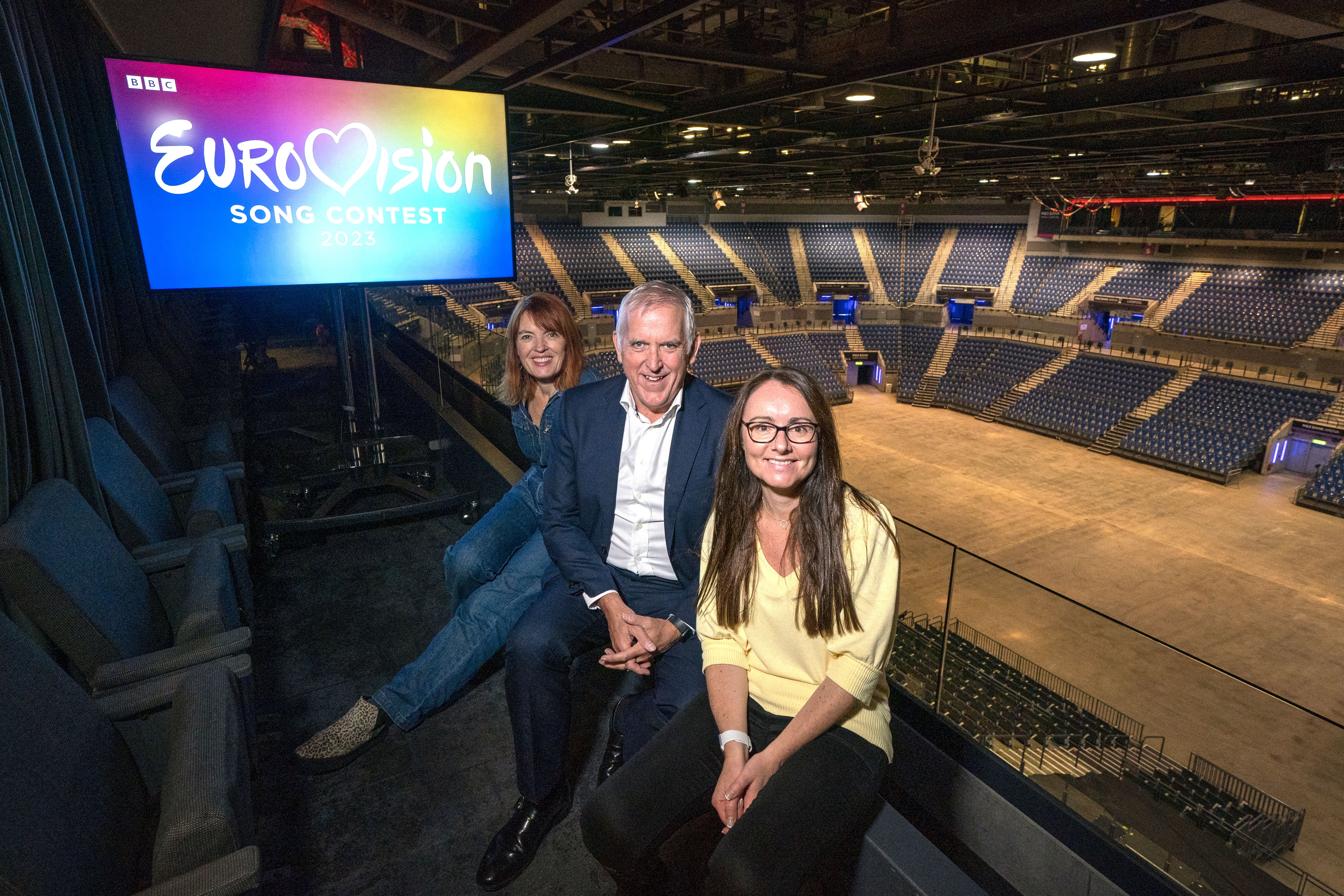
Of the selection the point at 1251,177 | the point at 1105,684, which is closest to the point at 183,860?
the point at 1105,684

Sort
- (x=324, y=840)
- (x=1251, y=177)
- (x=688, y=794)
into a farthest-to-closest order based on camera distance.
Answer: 1. (x=1251, y=177)
2. (x=324, y=840)
3. (x=688, y=794)

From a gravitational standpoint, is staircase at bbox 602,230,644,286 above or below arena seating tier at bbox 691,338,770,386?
above

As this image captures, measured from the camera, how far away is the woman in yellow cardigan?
1.43 meters

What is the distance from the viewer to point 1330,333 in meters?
19.2

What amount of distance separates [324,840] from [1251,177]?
65.4 ft

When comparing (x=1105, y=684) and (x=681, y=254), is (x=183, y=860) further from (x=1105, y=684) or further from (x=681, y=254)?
(x=681, y=254)

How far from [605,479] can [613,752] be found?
842 mm

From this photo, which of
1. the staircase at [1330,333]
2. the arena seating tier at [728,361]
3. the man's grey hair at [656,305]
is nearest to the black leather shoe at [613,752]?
the man's grey hair at [656,305]

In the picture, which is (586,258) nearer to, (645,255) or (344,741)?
(645,255)

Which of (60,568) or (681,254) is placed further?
(681,254)

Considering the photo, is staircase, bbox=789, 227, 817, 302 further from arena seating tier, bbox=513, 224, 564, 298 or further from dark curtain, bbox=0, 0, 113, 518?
dark curtain, bbox=0, 0, 113, 518

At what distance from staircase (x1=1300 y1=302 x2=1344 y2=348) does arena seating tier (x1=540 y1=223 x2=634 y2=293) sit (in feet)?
68.2

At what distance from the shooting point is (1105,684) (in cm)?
238

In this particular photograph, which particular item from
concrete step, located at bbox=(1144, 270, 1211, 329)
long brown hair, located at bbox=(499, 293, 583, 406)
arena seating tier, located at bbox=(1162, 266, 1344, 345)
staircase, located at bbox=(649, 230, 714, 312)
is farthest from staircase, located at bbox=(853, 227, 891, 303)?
long brown hair, located at bbox=(499, 293, 583, 406)
